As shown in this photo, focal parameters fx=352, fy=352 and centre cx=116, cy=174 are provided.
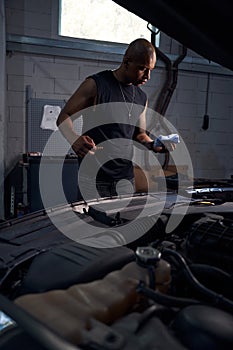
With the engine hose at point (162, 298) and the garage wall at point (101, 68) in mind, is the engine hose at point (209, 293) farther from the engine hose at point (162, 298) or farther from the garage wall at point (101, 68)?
the garage wall at point (101, 68)

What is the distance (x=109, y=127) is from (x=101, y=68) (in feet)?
6.25

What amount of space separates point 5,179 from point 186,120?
199cm

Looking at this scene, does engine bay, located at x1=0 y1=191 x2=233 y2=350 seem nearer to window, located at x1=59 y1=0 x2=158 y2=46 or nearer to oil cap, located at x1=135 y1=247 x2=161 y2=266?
oil cap, located at x1=135 y1=247 x2=161 y2=266

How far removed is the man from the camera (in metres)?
1.72

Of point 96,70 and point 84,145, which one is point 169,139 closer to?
point 84,145

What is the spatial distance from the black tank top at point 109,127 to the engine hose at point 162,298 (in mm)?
1129

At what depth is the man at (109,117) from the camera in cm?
172

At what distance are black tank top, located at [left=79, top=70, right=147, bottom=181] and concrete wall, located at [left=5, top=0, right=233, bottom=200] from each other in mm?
1662

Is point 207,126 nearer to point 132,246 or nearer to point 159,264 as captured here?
point 132,246

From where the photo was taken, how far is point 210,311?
58 cm

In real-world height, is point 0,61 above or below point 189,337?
above

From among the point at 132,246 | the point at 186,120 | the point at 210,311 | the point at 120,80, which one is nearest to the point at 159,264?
the point at 210,311

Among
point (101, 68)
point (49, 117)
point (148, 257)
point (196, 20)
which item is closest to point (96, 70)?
point (101, 68)

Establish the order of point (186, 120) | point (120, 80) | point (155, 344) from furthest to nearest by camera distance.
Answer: point (186, 120), point (120, 80), point (155, 344)
